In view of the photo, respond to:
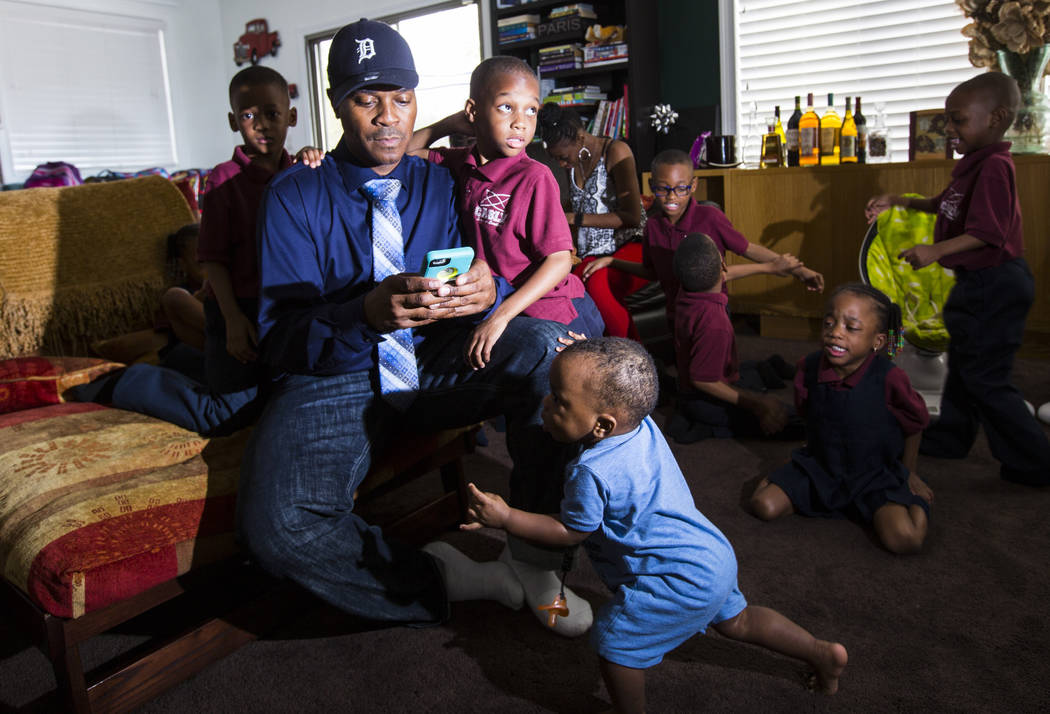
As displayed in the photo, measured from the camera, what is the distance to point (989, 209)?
207 cm

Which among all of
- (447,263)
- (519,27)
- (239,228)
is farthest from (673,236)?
(519,27)

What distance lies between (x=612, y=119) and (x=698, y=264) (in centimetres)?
261

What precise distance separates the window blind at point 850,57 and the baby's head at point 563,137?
1824 millimetres

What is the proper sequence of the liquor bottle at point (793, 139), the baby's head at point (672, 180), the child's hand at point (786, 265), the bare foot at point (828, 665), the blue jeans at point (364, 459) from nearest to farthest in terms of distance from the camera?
the bare foot at point (828, 665) < the blue jeans at point (364, 459) < the child's hand at point (786, 265) < the baby's head at point (672, 180) < the liquor bottle at point (793, 139)

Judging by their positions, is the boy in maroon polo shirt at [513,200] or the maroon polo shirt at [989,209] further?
the maroon polo shirt at [989,209]

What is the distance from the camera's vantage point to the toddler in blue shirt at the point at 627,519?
1.21 metres

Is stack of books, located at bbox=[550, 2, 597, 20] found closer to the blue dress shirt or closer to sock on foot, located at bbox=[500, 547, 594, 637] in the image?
the blue dress shirt

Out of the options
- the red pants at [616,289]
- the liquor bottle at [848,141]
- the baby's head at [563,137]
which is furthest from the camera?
the liquor bottle at [848,141]

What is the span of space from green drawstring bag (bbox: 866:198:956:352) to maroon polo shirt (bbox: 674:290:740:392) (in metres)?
0.51

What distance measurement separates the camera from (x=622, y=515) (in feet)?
4.05

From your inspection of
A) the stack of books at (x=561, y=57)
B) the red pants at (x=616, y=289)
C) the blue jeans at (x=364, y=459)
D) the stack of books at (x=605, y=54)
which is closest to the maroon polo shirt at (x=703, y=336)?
the red pants at (x=616, y=289)

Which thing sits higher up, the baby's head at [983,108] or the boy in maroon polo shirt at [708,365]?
the baby's head at [983,108]

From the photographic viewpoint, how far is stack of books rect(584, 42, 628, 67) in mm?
4699

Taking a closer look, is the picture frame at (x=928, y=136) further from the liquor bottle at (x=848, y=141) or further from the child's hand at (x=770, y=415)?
the child's hand at (x=770, y=415)
